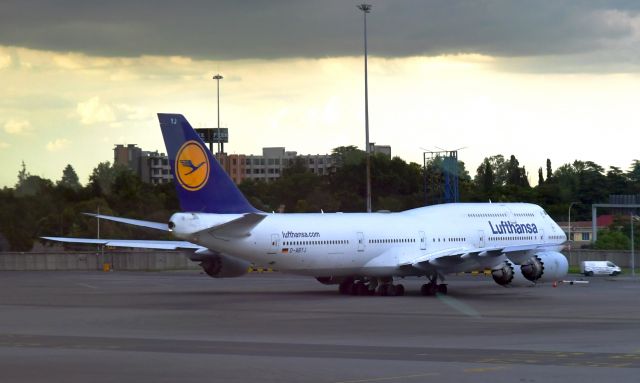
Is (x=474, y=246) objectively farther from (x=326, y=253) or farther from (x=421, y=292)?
(x=326, y=253)

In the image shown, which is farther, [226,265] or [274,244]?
[226,265]

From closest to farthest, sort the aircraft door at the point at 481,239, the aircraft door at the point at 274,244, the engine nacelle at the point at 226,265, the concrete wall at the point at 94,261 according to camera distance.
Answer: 1. the aircraft door at the point at 274,244
2. the engine nacelle at the point at 226,265
3. the aircraft door at the point at 481,239
4. the concrete wall at the point at 94,261

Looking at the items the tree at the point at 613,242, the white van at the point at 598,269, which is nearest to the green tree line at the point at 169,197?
the tree at the point at 613,242

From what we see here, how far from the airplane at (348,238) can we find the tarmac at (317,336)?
4.44 feet

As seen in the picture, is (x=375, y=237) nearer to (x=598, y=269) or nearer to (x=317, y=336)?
(x=317, y=336)

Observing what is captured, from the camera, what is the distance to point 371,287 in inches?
2174

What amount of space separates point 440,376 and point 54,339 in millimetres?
12897

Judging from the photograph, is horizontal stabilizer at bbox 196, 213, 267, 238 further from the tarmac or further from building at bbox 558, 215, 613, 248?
building at bbox 558, 215, 613, 248

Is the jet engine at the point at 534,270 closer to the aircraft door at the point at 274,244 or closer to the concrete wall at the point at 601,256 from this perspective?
the aircraft door at the point at 274,244

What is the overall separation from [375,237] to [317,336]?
22.1m

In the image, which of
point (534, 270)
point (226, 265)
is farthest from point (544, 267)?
point (226, 265)

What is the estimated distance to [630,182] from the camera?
497ft

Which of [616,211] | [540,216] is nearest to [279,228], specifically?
[540,216]

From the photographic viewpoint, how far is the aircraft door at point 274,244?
49844mm
